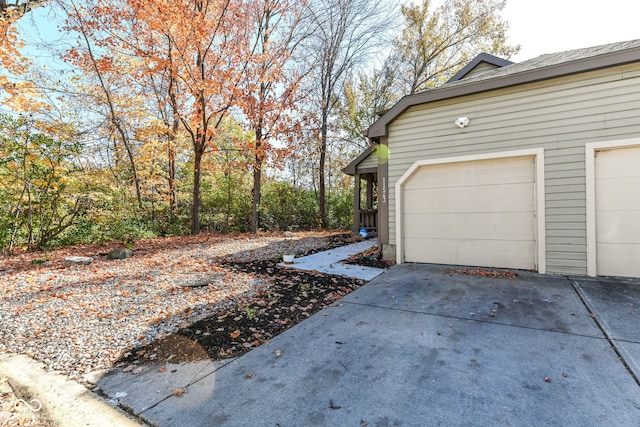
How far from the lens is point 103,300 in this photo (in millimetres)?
3764

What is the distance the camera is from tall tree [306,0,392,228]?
1357cm

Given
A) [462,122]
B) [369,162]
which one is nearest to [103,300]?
[462,122]

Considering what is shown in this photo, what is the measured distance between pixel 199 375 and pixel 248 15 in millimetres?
11563

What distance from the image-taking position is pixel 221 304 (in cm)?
371

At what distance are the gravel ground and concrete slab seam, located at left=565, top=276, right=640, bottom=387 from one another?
3.71 meters

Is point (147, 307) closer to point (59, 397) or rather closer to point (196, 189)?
point (59, 397)

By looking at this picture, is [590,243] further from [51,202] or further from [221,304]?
[51,202]

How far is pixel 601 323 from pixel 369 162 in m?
8.01

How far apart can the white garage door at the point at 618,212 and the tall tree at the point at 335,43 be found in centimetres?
1070

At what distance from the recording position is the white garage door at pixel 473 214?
4.95 m

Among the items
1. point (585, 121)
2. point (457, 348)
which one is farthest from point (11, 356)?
point (585, 121)

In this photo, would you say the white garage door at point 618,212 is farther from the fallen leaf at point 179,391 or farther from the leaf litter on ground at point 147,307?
the fallen leaf at point 179,391

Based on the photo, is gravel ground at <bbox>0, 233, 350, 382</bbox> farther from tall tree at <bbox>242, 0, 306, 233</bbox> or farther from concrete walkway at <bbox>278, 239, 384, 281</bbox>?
tall tree at <bbox>242, 0, 306, 233</bbox>

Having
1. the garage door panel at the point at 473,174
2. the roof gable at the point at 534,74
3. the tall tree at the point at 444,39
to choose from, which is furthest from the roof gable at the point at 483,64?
the tall tree at the point at 444,39
